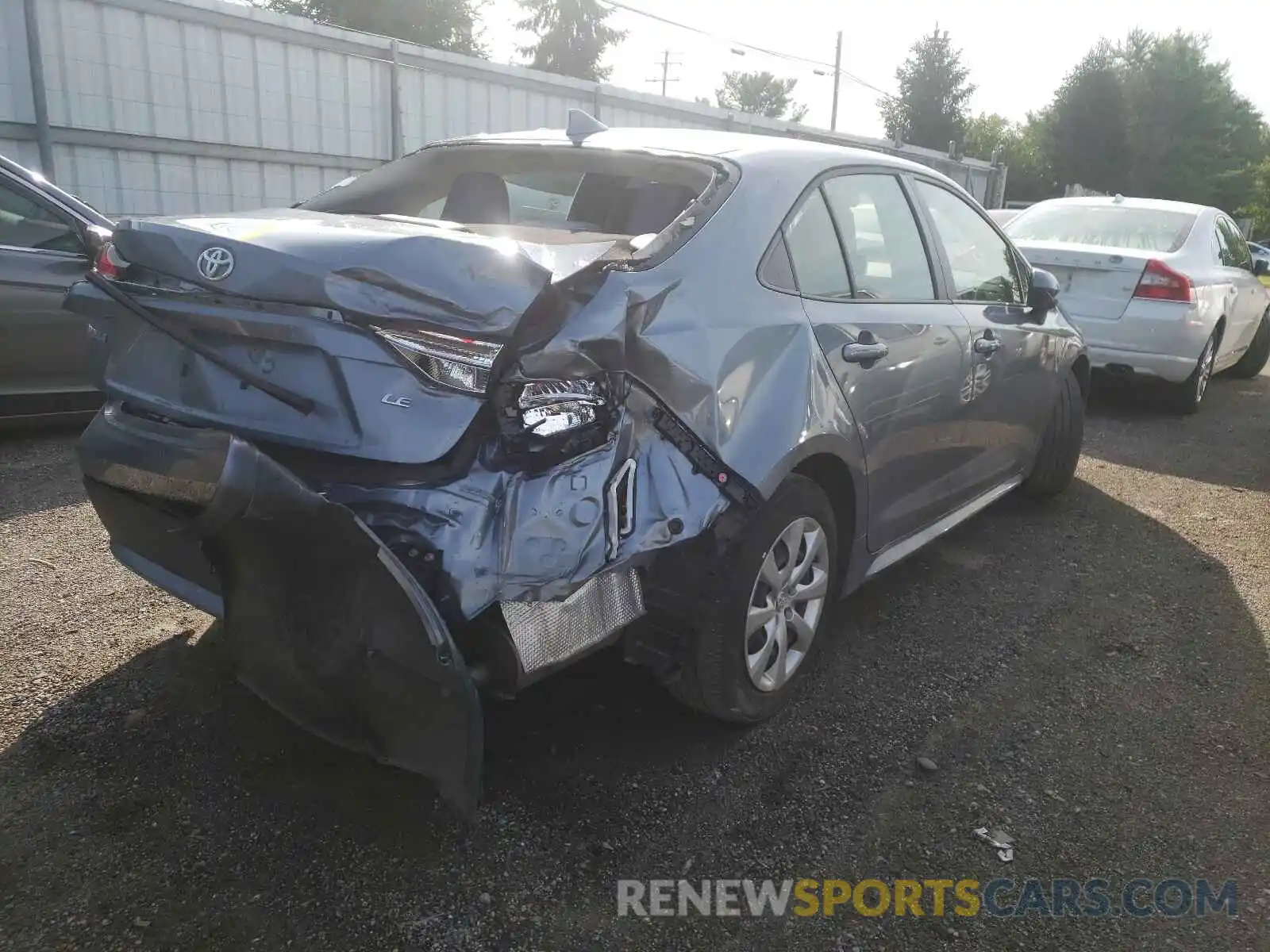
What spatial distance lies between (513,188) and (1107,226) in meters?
6.29

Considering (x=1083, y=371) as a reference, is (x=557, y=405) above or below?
above

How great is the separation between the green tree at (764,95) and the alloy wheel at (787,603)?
82705 millimetres

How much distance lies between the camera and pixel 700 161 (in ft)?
9.86

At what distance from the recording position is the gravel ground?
2172mm

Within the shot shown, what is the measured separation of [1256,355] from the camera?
9859mm

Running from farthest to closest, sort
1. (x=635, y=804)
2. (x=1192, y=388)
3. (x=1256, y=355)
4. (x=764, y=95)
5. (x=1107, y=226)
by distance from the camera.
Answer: (x=764, y=95), (x=1256, y=355), (x=1107, y=226), (x=1192, y=388), (x=635, y=804)

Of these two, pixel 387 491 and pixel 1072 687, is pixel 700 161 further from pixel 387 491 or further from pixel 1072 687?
pixel 1072 687

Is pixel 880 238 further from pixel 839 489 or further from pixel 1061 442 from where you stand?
pixel 1061 442

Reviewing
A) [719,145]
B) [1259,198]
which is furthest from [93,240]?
[1259,198]

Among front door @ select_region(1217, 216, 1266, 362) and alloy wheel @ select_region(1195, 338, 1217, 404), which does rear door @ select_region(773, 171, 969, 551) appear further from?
front door @ select_region(1217, 216, 1266, 362)

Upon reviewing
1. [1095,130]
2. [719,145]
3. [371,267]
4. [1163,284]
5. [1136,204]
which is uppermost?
[1095,130]

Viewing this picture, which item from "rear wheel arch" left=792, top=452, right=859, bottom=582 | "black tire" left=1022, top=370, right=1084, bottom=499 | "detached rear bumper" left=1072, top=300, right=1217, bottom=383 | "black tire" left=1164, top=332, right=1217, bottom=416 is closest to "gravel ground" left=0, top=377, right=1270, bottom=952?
"rear wheel arch" left=792, top=452, right=859, bottom=582

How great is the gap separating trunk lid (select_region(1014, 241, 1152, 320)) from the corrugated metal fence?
5897mm

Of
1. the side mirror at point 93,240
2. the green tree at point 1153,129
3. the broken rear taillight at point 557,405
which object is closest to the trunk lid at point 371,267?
the broken rear taillight at point 557,405
